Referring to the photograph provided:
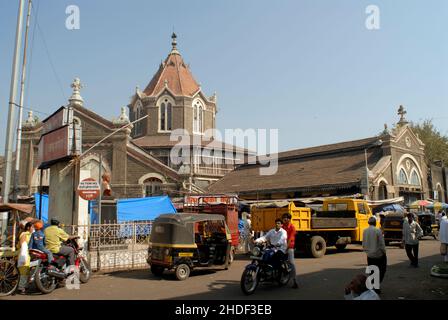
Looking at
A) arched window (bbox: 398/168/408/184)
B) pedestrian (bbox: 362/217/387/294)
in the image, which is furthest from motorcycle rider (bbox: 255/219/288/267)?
arched window (bbox: 398/168/408/184)

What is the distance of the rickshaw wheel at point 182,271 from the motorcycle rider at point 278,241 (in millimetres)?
2708

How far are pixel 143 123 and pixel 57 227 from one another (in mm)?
34250

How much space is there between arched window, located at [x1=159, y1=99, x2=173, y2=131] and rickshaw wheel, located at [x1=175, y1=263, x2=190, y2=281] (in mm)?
32214

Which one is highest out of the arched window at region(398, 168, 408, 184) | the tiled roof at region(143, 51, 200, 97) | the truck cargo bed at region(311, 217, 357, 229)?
the tiled roof at region(143, 51, 200, 97)

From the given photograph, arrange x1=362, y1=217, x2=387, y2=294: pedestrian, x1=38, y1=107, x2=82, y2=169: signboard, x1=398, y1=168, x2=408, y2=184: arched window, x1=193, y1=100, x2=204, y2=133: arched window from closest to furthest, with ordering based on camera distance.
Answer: x1=362, y1=217, x2=387, y2=294: pedestrian
x1=38, y1=107, x2=82, y2=169: signboard
x1=398, y1=168, x2=408, y2=184: arched window
x1=193, y1=100, x2=204, y2=133: arched window

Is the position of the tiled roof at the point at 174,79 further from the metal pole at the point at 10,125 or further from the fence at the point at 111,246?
the fence at the point at 111,246

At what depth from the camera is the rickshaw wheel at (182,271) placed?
36.4 feet

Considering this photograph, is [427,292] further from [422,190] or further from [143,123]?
[143,123]

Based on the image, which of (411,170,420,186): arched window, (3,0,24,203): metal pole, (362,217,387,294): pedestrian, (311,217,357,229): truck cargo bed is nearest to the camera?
(362,217,387,294): pedestrian

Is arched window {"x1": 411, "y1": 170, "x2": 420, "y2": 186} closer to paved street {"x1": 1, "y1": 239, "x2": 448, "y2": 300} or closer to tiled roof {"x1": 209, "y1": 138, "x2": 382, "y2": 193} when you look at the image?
tiled roof {"x1": 209, "y1": 138, "x2": 382, "y2": 193}

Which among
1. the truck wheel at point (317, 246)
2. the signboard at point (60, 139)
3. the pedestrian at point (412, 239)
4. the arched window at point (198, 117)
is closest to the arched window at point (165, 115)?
the arched window at point (198, 117)

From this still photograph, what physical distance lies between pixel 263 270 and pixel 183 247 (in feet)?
9.36

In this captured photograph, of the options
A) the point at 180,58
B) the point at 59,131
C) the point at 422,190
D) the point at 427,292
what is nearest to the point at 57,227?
the point at 59,131

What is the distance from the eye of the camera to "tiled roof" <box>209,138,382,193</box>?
31078 mm
